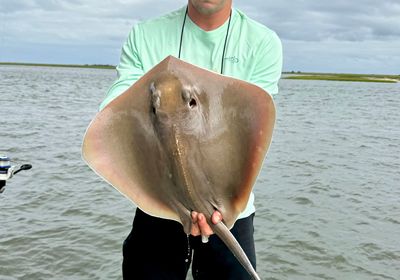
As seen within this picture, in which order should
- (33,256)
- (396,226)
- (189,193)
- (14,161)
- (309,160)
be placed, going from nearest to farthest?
(189,193), (33,256), (396,226), (14,161), (309,160)

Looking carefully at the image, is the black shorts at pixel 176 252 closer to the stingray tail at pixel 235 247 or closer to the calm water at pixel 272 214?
the stingray tail at pixel 235 247

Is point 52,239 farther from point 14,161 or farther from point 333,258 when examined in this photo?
point 14,161

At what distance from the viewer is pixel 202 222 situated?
263cm

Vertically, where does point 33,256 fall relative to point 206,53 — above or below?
below

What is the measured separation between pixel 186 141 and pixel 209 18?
1.03m

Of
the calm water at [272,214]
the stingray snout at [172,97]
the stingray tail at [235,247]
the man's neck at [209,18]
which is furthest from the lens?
the calm water at [272,214]

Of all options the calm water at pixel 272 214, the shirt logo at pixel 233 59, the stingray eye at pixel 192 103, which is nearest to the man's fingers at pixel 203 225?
the stingray eye at pixel 192 103

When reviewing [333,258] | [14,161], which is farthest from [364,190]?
[14,161]

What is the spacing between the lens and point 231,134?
97.7 inches

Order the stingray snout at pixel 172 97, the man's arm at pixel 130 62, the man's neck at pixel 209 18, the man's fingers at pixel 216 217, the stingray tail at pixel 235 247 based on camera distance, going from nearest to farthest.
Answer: the stingray snout at pixel 172 97
the stingray tail at pixel 235 247
the man's fingers at pixel 216 217
the man's arm at pixel 130 62
the man's neck at pixel 209 18

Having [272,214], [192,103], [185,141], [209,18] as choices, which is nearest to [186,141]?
[185,141]

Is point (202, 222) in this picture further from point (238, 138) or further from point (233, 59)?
point (233, 59)

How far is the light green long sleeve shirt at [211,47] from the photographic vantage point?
3.10 m

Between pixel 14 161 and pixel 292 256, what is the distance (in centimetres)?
753
